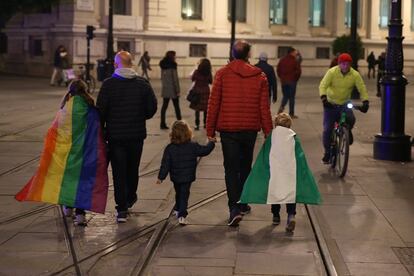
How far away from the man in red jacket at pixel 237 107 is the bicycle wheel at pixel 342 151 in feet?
10.9

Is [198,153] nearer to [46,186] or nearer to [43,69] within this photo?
[46,186]

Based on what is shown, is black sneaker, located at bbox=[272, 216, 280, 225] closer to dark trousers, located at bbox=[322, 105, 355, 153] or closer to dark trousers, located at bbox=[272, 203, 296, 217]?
dark trousers, located at bbox=[272, 203, 296, 217]

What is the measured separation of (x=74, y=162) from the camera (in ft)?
27.3

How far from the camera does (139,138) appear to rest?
8508 millimetres

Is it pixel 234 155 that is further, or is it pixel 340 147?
pixel 340 147

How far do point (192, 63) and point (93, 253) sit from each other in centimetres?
4046

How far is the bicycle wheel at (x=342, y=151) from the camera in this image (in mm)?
11352

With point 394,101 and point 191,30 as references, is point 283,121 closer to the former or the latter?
point 394,101

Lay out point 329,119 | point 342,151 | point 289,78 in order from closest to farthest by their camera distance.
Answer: point 342,151, point 329,119, point 289,78

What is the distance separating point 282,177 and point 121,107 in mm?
1789

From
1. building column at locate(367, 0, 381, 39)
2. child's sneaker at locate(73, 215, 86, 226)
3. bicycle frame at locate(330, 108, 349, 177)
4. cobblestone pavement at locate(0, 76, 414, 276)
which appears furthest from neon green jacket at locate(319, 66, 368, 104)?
building column at locate(367, 0, 381, 39)

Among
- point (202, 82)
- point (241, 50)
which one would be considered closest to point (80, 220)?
point (241, 50)

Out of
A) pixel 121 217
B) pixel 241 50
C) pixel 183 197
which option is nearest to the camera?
pixel 241 50

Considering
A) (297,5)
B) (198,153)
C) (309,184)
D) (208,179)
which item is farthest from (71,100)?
(297,5)
